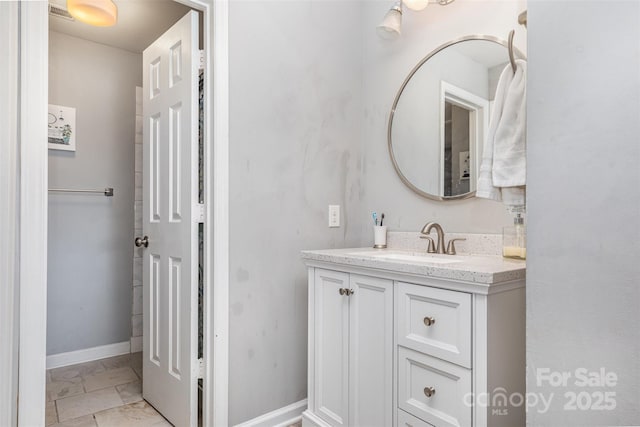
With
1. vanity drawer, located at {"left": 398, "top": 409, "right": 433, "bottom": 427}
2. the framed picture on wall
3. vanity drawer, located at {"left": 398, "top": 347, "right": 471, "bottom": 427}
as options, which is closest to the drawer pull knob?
vanity drawer, located at {"left": 398, "top": 347, "right": 471, "bottom": 427}

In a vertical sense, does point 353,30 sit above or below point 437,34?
above

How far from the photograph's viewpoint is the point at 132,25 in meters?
2.60

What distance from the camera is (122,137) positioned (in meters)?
2.98

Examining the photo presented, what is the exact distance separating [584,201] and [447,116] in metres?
1.16

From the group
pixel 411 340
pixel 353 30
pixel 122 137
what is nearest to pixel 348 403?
pixel 411 340

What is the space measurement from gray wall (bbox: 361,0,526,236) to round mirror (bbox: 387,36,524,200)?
6 centimetres

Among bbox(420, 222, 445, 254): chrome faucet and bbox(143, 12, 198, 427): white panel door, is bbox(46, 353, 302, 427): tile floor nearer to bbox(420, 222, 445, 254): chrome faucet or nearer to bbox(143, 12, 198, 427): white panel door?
bbox(143, 12, 198, 427): white panel door

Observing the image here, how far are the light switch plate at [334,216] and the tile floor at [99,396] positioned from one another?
4.44ft

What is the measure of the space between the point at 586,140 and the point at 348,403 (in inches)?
51.0

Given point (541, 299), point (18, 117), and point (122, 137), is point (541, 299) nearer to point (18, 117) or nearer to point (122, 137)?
point (18, 117)

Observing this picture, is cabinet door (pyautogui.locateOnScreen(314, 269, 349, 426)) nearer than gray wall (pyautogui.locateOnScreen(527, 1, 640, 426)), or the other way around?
gray wall (pyautogui.locateOnScreen(527, 1, 640, 426))

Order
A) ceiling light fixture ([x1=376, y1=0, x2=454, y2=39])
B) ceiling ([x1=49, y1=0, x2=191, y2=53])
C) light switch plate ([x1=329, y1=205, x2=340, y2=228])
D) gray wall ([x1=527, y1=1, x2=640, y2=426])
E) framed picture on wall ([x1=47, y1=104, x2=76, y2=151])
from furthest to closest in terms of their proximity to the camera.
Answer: framed picture on wall ([x1=47, y1=104, x2=76, y2=151]) → ceiling ([x1=49, y1=0, x2=191, y2=53]) → light switch plate ([x1=329, y1=205, x2=340, y2=228]) → ceiling light fixture ([x1=376, y1=0, x2=454, y2=39]) → gray wall ([x1=527, y1=1, x2=640, y2=426])

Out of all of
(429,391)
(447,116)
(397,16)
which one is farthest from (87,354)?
(397,16)

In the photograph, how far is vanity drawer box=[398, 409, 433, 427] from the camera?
1260 mm
